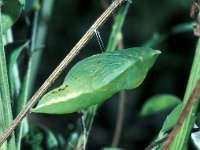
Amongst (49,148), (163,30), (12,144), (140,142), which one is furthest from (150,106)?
(163,30)

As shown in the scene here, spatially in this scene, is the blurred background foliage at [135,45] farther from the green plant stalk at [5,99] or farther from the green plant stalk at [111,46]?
the green plant stalk at [5,99]

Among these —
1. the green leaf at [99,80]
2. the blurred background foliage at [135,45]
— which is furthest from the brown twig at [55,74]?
the blurred background foliage at [135,45]

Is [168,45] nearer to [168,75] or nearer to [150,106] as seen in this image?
[168,75]

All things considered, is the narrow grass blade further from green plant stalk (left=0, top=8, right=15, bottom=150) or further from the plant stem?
green plant stalk (left=0, top=8, right=15, bottom=150)

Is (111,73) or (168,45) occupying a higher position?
(168,45)

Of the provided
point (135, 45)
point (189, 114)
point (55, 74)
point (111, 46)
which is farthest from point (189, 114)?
point (135, 45)

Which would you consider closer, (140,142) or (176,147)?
Result: (176,147)
